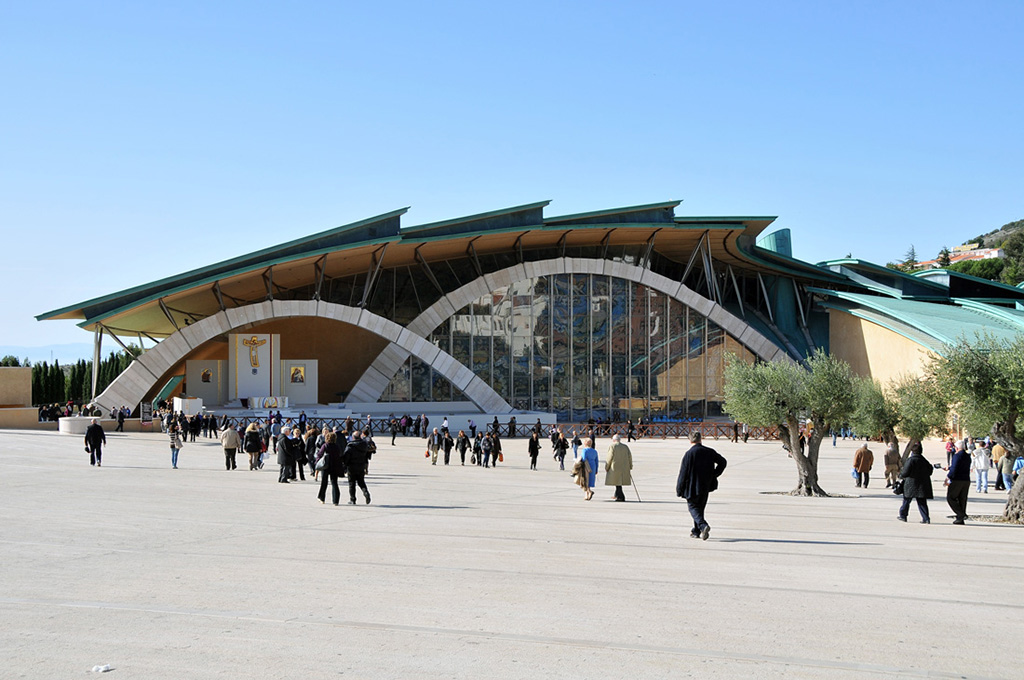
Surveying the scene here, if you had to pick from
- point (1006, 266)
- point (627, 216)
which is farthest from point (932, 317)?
point (1006, 266)

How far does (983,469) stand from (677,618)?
19868 millimetres

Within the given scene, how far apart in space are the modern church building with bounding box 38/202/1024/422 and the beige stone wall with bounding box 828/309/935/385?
0.45 feet

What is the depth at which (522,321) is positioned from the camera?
5372cm

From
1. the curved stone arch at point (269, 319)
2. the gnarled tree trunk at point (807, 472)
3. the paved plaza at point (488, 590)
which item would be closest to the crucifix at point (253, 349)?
the curved stone arch at point (269, 319)

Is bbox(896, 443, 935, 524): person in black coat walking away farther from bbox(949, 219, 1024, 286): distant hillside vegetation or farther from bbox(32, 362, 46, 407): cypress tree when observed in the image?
bbox(949, 219, 1024, 286): distant hillside vegetation

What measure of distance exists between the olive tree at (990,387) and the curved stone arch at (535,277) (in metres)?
35.0

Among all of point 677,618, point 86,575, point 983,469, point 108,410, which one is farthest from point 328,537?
point 108,410

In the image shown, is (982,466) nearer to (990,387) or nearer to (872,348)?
(990,387)

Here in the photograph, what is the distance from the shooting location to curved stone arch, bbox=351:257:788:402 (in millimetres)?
50812

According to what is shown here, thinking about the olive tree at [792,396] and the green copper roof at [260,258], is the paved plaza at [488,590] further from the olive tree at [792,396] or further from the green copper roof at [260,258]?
the green copper roof at [260,258]

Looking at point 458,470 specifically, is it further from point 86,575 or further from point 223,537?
point 86,575

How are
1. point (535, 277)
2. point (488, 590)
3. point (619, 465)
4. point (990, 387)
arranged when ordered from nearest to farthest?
point (488, 590)
point (990, 387)
point (619, 465)
point (535, 277)

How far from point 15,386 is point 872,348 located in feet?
142

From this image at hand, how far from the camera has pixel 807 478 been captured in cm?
2300
